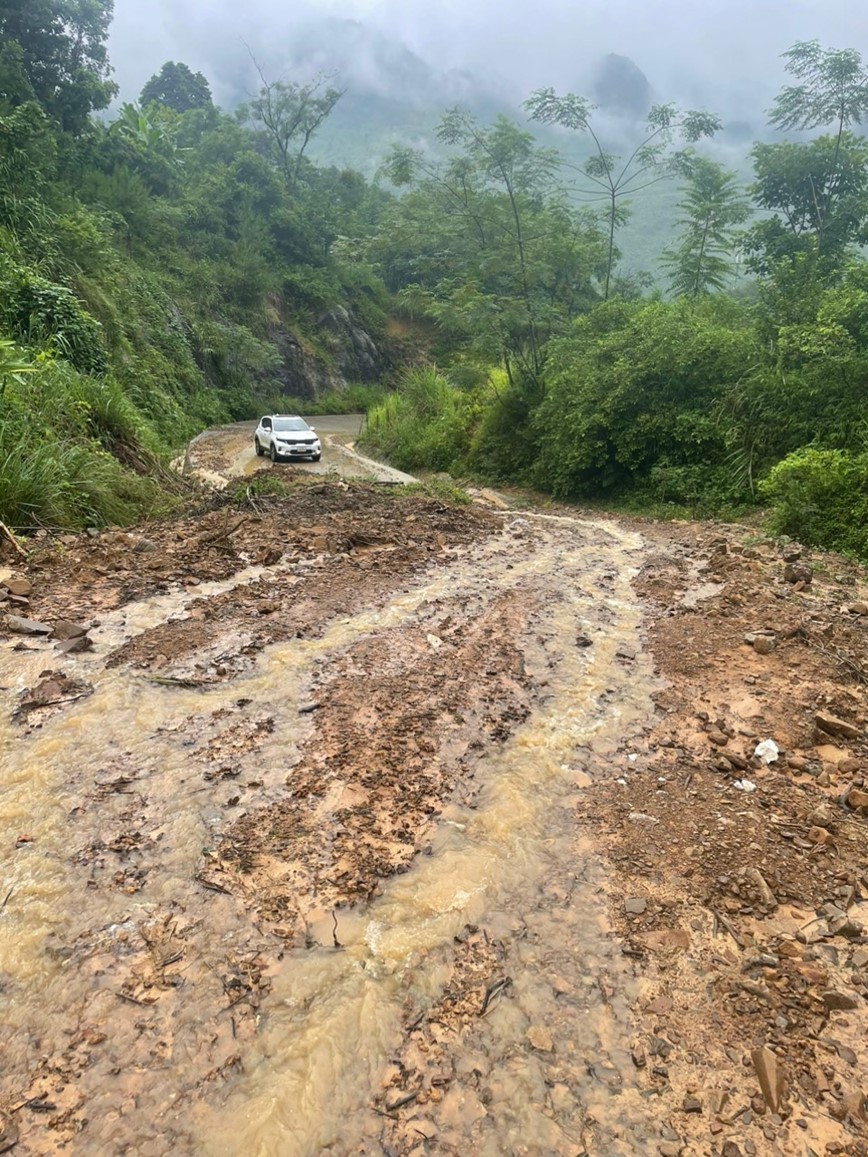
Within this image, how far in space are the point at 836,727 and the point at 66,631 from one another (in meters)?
5.92

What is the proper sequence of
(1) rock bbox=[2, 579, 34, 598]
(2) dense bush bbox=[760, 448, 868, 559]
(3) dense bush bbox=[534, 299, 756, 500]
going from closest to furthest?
(1) rock bbox=[2, 579, 34, 598], (2) dense bush bbox=[760, 448, 868, 559], (3) dense bush bbox=[534, 299, 756, 500]

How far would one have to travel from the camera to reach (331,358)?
41.1 meters

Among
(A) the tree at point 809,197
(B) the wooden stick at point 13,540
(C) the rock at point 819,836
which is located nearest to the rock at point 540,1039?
(C) the rock at point 819,836

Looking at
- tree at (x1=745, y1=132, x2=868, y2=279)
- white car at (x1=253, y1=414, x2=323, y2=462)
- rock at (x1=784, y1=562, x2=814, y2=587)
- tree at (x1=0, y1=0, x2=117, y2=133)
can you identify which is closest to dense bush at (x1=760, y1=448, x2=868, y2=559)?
rock at (x1=784, y1=562, x2=814, y2=587)

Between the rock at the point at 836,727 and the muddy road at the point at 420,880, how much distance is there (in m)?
0.02

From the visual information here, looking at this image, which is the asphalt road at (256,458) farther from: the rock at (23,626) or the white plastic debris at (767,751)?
the white plastic debris at (767,751)

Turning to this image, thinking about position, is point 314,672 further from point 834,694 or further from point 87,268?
point 87,268

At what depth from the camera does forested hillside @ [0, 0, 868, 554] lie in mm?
10602

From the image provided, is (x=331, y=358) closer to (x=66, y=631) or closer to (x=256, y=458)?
(x=256, y=458)

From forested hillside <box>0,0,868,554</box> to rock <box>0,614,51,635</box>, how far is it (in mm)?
2392

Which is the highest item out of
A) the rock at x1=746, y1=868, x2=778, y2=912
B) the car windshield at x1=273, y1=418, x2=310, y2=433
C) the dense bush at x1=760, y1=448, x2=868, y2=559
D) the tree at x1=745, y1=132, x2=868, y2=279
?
the tree at x1=745, y1=132, x2=868, y2=279

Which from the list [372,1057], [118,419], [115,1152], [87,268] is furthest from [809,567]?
[87,268]

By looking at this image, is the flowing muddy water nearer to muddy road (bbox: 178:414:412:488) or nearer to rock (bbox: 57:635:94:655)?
rock (bbox: 57:635:94:655)

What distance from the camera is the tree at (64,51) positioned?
23.6 metres
